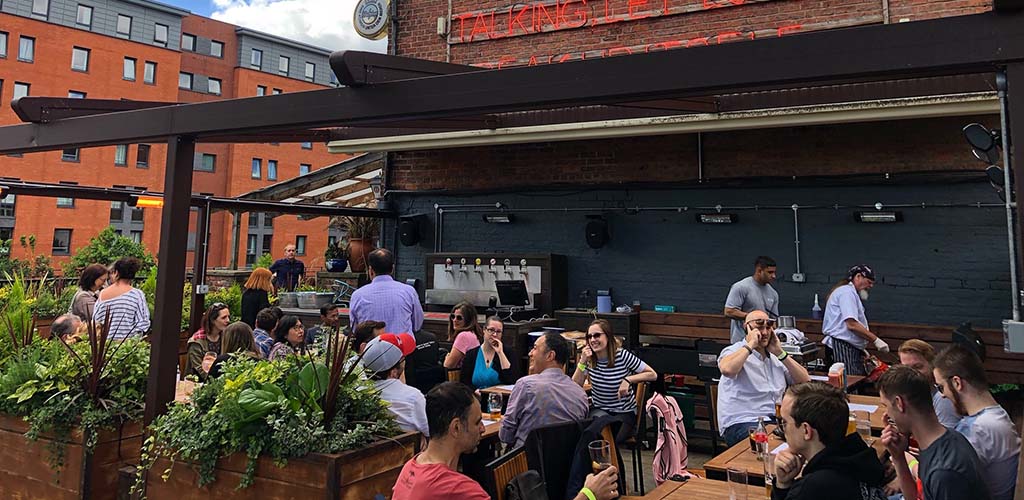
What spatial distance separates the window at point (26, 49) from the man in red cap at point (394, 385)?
35.7 metres

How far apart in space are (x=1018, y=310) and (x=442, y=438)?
6.72 ft

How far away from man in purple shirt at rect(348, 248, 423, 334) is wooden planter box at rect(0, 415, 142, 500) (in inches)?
88.0

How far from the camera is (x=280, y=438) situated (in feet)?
→ 8.89

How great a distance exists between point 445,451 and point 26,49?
3745 centimetres

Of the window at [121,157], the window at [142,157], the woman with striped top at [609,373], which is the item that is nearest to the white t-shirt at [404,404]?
the woman with striped top at [609,373]

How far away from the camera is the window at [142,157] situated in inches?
1293

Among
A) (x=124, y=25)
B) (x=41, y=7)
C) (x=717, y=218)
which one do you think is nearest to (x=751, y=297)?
(x=717, y=218)

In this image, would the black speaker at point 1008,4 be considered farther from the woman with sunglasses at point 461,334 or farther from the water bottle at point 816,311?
the water bottle at point 816,311

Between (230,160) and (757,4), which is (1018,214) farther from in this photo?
(230,160)

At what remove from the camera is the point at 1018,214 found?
1.92 meters

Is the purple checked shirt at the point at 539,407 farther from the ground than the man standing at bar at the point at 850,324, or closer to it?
closer to it

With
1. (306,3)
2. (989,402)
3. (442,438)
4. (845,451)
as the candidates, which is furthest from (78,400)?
(306,3)

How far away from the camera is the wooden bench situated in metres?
6.81

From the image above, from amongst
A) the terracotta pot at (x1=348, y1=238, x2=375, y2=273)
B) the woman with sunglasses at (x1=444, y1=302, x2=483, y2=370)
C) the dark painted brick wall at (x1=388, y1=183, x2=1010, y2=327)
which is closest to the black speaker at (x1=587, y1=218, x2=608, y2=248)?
the dark painted brick wall at (x1=388, y1=183, x2=1010, y2=327)
